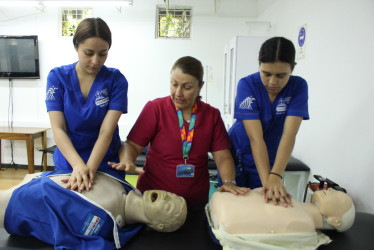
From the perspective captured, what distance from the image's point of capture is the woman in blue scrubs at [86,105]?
1.10 m

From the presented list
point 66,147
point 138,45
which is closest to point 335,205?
point 66,147

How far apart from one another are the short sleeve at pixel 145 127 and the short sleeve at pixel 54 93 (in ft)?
1.14

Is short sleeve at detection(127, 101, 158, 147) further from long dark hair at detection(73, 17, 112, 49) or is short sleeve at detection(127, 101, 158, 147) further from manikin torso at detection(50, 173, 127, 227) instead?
long dark hair at detection(73, 17, 112, 49)

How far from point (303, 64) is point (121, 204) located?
2.26 m

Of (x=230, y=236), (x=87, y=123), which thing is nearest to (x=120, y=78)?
(x=87, y=123)

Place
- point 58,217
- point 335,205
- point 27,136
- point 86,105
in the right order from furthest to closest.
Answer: point 27,136
point 86,105
point 335,205
point 58,217

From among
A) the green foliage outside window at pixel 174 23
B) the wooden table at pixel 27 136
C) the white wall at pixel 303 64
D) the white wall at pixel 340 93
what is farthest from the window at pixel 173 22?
the wooden table at pixel 27 136

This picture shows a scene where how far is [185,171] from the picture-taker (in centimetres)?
126

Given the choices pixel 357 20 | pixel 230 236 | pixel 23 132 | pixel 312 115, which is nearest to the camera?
pixel 230 236

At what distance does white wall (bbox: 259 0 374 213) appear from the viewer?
162 cm

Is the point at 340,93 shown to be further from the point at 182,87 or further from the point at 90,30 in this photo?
the point at 90,30

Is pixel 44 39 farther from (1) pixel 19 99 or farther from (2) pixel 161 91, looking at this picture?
(2) pixel 161 91

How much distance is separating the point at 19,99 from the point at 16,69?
0.48m

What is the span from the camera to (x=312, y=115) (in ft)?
7.75
